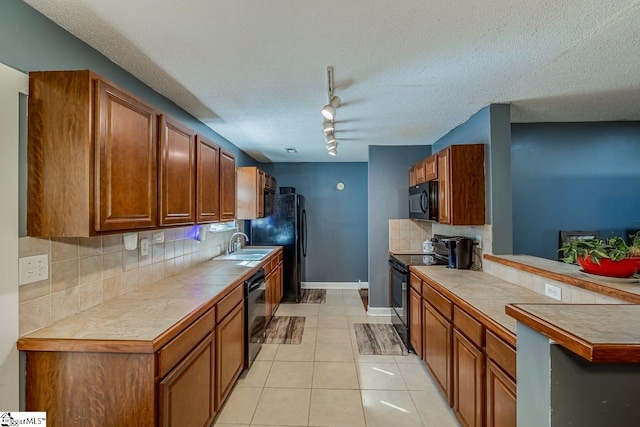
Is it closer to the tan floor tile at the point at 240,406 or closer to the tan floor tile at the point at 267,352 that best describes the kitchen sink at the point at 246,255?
the tan floor tile at the point at 267,352

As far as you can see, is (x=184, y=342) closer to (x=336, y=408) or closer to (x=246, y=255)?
(x=336, y=408)

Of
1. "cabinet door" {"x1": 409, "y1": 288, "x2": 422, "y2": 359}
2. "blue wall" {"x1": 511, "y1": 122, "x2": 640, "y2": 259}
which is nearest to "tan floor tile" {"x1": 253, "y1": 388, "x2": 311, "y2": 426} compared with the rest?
"cabinet door" {"x1": 409, "y1": 288, "x2": 422, "y2": 359}

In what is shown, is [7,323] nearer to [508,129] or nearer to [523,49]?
[523,49]

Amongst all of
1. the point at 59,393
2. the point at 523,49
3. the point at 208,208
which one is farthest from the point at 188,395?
the point at 523,49

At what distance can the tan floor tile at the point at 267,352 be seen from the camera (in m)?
2.95

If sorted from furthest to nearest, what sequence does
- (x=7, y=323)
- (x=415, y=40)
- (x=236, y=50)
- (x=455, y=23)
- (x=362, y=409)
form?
(x=362, y=409)
(x=236, y=50)
(x=415, y=40)
(x=455, y=23)
(x=7, y=323)

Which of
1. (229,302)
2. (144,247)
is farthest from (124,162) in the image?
(229,302)

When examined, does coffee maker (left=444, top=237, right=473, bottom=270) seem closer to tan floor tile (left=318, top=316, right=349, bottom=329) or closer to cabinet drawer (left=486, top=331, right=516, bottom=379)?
cabinet drawer (left=486, top=331, right=516, bottom=379)

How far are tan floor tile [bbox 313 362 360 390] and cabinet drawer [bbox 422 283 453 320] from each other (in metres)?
0.95

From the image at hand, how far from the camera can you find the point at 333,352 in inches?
120

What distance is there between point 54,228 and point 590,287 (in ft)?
8.72

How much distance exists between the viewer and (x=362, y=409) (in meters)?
2.18

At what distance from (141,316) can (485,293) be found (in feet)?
7.00

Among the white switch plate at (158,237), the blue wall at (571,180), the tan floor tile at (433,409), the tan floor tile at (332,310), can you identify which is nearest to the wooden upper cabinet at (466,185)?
the blue wall at (571,180)
